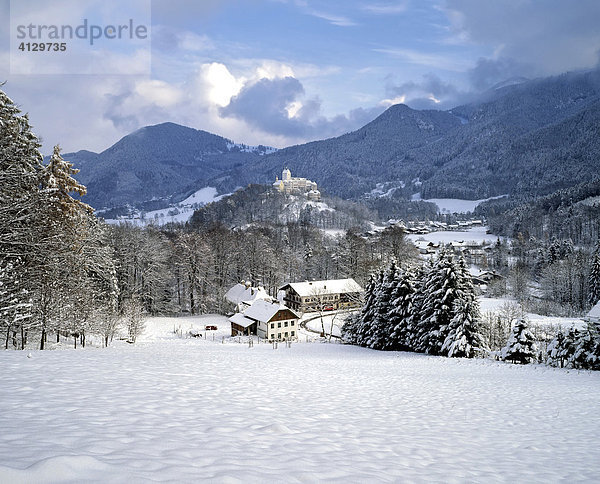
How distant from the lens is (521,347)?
19.8m

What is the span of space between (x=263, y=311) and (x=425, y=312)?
20.2m

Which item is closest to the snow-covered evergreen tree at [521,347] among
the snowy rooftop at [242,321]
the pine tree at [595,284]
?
the snowy rooftop at [242,321]

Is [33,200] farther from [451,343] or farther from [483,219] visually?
[483,219]

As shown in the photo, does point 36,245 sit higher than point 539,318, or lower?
higher

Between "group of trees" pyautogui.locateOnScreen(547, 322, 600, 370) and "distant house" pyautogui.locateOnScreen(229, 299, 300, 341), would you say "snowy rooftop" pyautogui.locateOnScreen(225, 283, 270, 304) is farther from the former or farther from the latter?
"group of trees" pyautogui.locateOnScreen(547, 322, 600, 370)

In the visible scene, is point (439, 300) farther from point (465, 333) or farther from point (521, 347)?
point (521, 347)

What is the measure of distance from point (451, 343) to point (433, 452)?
18.0 m

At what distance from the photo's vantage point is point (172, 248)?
52.5m

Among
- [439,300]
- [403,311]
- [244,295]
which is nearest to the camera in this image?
[439,300]

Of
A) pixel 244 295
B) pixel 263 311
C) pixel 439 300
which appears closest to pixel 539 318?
pixel 439 300

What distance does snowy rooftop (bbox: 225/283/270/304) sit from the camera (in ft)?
152

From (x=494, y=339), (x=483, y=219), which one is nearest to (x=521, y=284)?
(x=494, y=339)

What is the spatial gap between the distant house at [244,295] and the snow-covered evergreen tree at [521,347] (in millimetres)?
30909

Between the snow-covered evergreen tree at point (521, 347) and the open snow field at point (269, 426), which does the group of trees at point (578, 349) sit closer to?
the snow-covered evergreen tree at point (521, 347)
